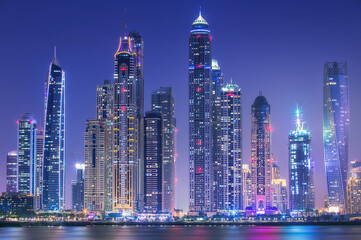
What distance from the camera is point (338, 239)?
150750mm

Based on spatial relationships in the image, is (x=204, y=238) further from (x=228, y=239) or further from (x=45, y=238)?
(x=45, y=238)

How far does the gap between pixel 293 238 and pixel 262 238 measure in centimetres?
697

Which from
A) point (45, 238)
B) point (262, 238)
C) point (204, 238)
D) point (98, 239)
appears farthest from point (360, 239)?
point (45, 238)

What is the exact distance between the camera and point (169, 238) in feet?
500

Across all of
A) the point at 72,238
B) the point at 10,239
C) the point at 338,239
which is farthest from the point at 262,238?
the point at 10,239

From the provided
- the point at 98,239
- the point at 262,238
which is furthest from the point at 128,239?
the point at 262,238

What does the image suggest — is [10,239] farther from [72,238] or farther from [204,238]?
[204,238]

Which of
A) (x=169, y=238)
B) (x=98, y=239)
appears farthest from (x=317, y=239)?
(x=98, y=239)

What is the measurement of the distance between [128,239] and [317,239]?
133ft

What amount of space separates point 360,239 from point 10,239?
72.1m

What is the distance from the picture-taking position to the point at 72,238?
150875mm

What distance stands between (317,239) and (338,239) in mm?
4439

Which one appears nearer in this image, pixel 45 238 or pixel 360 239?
pixel 360 239

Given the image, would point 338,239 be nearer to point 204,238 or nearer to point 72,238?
point 204,238
